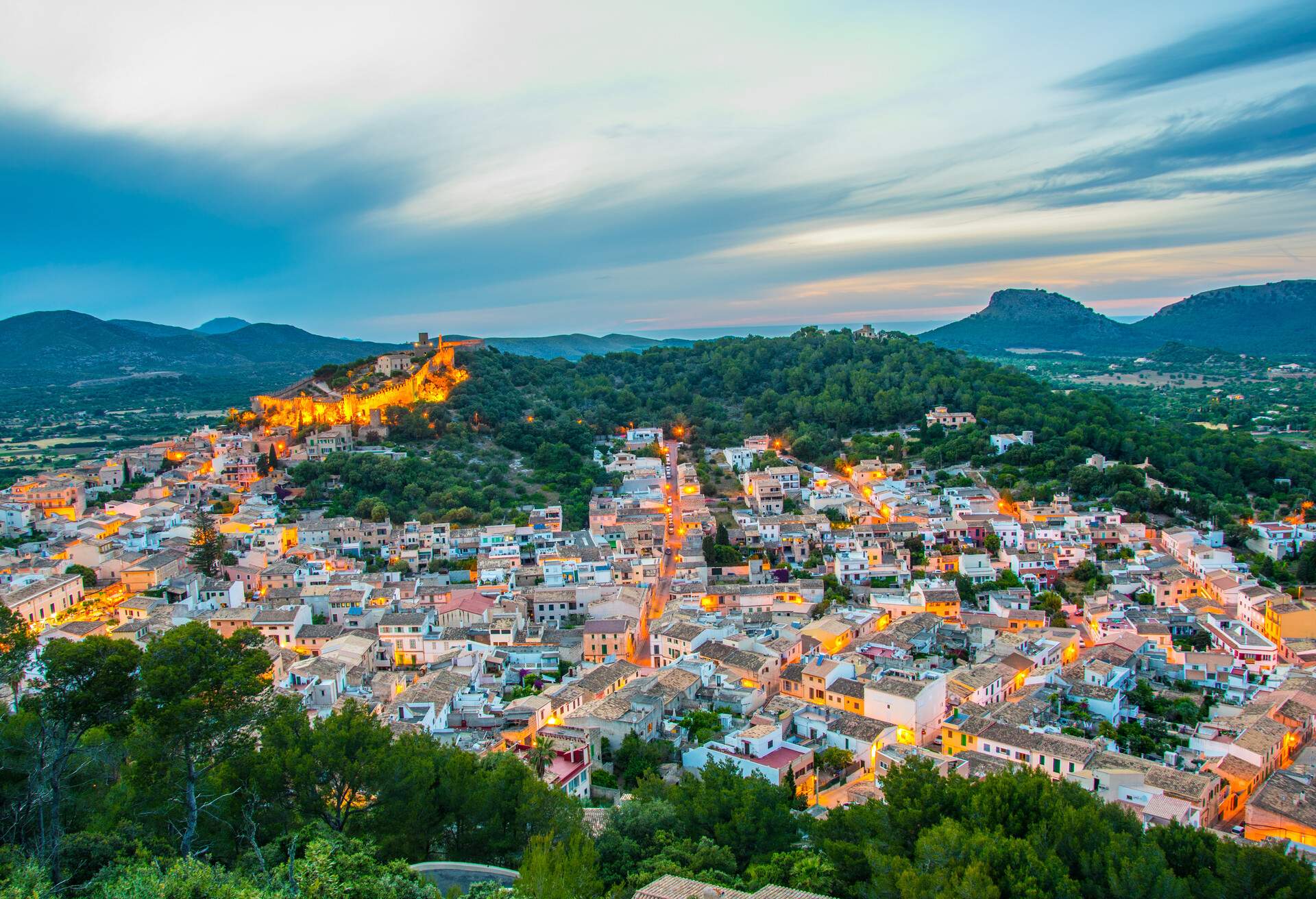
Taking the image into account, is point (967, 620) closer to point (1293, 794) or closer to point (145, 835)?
point (1293, 794)

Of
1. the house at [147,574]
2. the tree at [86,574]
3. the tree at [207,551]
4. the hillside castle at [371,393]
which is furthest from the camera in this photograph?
the hillside castle at [371,393]

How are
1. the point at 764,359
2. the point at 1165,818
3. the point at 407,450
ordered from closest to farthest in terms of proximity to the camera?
the point at 1165,818, the point at 407,450, the point at 764,359

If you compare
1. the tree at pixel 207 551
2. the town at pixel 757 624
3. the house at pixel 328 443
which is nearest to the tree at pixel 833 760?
the town at pixel 757 624

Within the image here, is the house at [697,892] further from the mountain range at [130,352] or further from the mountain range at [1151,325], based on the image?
the mountain range at [1151,325]

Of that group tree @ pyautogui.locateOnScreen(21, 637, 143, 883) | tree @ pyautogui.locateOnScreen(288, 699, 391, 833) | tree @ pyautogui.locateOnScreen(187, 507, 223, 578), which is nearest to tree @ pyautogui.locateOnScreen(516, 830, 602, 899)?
tree @ pyautogui.locateOnScreen(288, 699, 391, 833)

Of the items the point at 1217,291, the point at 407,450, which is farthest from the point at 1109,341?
the point at 407,450

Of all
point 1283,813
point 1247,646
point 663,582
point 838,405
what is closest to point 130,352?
point 838,405
